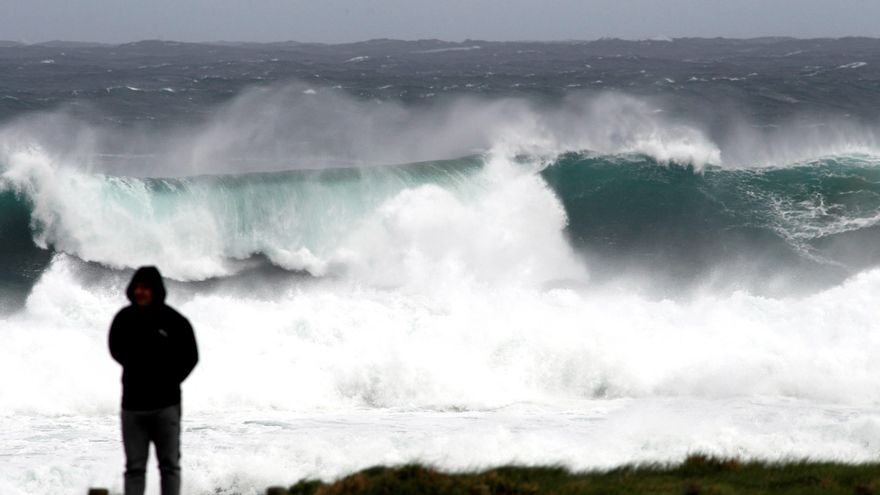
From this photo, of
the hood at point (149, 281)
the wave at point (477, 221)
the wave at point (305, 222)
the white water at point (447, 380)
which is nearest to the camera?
the hood at point (149, 281)

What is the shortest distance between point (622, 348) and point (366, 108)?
907 inches

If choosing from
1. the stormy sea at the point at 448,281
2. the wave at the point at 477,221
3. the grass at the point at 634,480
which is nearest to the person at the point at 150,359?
the grass at the point at 634,480

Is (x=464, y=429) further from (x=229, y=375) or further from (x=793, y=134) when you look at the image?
(x=793, y=134)

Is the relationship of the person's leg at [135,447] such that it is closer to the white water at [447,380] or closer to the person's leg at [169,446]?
the person's leg at [169,446]

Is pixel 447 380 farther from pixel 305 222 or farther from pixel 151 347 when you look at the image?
pixel 151 347

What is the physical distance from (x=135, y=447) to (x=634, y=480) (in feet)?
12.1

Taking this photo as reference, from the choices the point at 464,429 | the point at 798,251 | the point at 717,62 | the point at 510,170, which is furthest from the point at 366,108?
the point at 717,62

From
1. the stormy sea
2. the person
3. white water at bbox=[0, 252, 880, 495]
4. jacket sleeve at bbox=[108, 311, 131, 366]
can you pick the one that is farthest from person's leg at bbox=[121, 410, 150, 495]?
white water at bbox=[0, 252, 880, 495]

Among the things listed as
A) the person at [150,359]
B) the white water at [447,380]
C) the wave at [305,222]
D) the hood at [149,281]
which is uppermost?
the wave at [305,222]

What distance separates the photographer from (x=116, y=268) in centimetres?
1995

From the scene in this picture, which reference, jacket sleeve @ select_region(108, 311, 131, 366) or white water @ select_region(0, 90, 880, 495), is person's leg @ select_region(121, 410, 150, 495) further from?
white water @ select_region(0, 90, 880, 495)

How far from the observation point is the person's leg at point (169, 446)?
6.34 metres

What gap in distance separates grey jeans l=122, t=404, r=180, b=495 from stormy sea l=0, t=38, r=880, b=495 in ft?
11.6

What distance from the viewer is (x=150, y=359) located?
623cm
